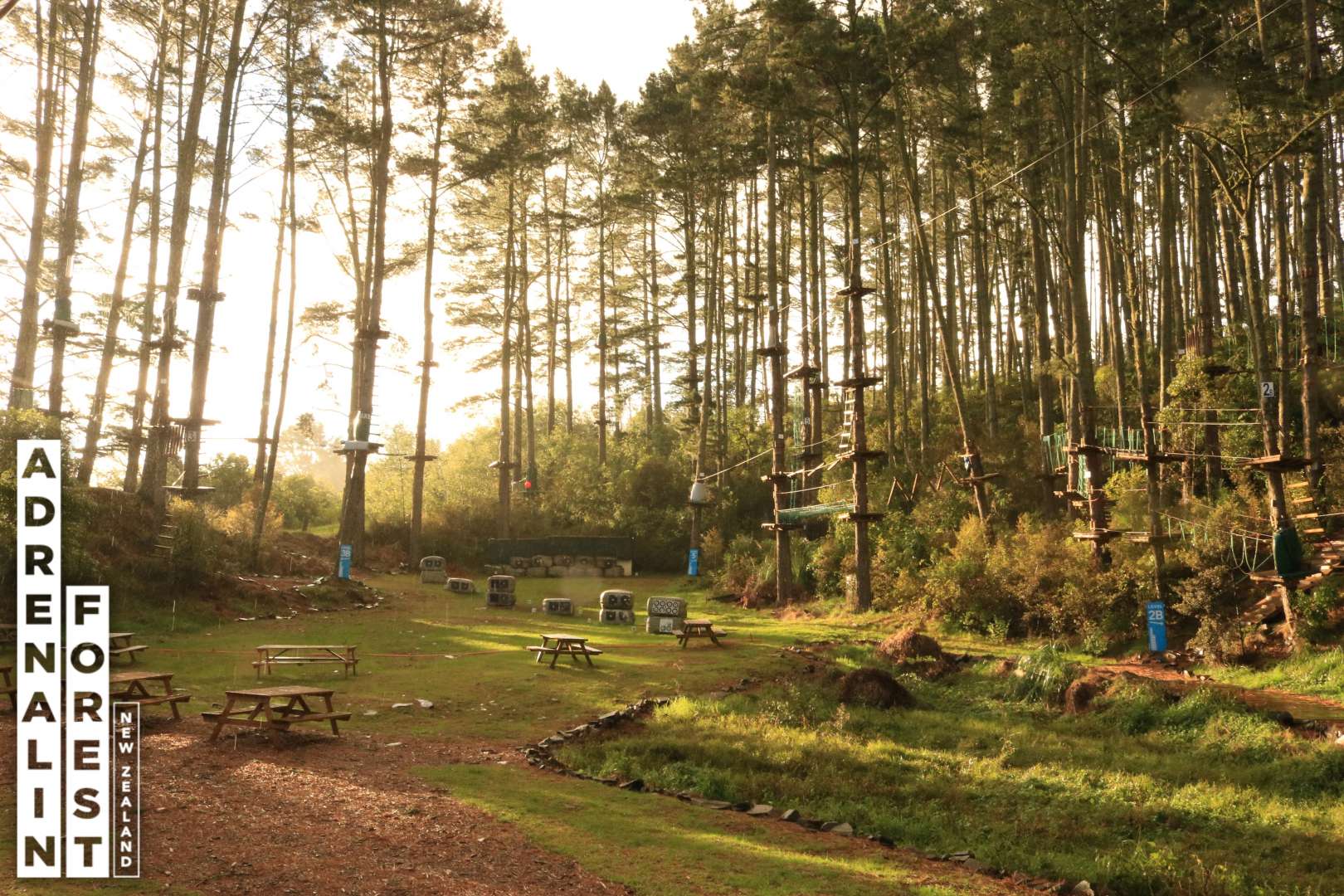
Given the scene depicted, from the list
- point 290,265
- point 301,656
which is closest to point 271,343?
point 290,265

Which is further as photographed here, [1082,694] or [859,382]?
[859,382]

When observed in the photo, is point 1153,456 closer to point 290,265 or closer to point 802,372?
→ point 802,372

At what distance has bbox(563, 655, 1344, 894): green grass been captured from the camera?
7.06 meters

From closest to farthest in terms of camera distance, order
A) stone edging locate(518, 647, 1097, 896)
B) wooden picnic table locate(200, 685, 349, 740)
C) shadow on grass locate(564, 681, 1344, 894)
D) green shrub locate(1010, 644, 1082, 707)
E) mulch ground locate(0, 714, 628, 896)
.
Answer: mulch ground locate(0, 714, 628, 896) < stone edging locate(518, 647, 1097, 896) < shadow on grass locate(564, 681, 1344, 894) < wooden picnic table locate(200, 685, 349, 740) < green shrub locate(1010, 644, 1082, 707)

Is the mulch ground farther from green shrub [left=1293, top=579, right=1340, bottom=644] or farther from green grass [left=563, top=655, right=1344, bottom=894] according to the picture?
green shrub [left=1293, top=579, right=1340, bottom=644]

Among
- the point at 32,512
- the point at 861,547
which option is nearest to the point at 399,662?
the point at 32,512

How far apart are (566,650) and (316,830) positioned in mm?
8930

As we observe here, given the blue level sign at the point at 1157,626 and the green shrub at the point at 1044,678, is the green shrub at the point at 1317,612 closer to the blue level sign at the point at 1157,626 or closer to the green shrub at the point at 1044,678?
the blue level sign at the point at 1157,626

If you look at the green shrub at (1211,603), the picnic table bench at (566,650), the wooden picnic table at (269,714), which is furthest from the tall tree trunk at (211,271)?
the green shrub at (1211,603)

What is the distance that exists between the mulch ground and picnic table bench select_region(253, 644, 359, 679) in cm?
462

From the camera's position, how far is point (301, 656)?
15867mm

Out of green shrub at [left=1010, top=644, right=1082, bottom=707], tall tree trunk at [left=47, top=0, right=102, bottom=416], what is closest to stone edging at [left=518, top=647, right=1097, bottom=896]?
green shrub at [left=1010, top=644, right=1082, bottom=707]

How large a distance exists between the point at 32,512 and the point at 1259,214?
1407 inches

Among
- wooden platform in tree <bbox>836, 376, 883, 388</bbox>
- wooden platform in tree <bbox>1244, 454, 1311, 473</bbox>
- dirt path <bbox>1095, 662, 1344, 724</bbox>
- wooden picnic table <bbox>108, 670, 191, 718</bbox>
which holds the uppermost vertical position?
wooden platform in tree <bbox>836, 376, 883, 388</bbox>
